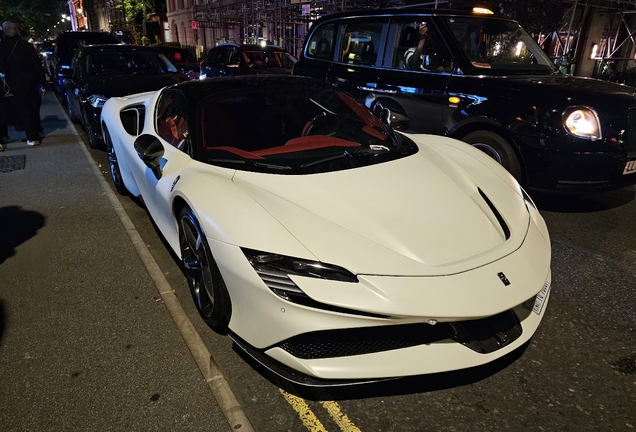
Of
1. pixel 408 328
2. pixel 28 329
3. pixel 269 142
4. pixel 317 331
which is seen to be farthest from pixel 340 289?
pixel 28 329

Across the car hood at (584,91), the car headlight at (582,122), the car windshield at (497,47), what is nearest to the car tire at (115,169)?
the car windshield at (497,47)

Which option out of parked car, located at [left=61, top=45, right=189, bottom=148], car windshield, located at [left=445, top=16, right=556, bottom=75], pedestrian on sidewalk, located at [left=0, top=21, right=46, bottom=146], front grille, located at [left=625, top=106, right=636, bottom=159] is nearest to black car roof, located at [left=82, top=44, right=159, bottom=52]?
parked car, located at [left=61, top=45, right=189, bottom=148]

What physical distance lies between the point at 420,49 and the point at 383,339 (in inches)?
159

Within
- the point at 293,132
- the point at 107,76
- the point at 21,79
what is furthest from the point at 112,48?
the point at 293,132

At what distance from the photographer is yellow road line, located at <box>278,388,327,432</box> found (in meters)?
1.99

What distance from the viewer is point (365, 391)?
2186mm

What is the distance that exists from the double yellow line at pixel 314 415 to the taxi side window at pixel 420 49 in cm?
390

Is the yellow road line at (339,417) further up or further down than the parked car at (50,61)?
further down

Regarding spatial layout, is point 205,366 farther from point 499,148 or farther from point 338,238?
point 499,148

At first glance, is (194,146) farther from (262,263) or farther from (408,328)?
(408,328)

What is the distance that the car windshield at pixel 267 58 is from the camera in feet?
37.1

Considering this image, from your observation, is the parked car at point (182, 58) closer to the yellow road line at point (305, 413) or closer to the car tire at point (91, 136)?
the car tire at point (91, 136)

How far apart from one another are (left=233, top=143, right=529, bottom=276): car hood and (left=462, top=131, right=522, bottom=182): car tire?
1.69 meters

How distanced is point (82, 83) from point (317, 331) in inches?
276
